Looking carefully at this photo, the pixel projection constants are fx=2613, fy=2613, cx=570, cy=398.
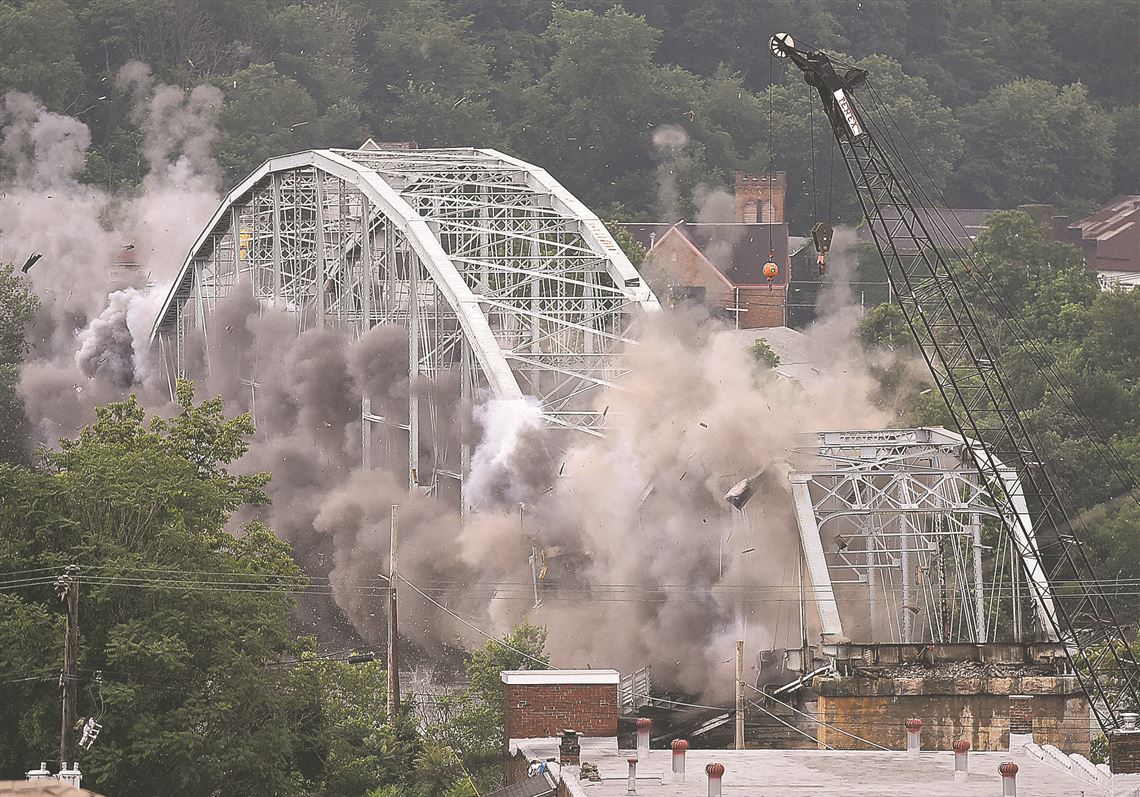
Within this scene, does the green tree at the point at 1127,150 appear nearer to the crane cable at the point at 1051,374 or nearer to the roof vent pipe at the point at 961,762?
the crane cable at the point at 1051,374

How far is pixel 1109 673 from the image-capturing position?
155 ft

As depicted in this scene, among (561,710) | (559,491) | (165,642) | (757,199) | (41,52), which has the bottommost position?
(561,710)

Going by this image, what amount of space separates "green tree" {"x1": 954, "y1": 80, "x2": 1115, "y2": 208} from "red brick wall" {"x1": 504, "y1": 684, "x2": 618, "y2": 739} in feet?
374

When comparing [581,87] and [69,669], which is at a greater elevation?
[581,87]

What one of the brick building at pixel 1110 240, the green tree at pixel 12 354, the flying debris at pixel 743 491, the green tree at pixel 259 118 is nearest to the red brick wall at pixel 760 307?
the brick building at pixel 1110 240

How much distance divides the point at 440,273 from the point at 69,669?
1330 inches

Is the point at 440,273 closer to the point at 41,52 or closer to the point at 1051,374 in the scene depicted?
the point at 1051,374

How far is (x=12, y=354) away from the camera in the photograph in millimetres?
106062

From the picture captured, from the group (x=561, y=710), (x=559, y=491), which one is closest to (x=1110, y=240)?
(x=559, y=491)

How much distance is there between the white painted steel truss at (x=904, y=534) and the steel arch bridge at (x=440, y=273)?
31.6 feet

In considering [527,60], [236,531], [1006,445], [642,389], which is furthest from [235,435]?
[527,60]

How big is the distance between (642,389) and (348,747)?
77.4 ft

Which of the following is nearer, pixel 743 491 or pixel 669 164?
pixel 743 491

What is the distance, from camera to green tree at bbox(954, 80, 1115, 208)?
14338 centimetres
